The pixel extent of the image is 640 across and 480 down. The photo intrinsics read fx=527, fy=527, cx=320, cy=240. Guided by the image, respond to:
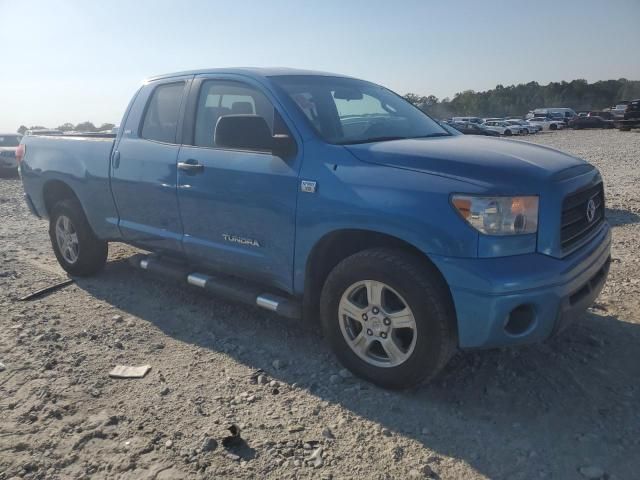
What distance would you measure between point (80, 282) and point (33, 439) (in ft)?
8.98

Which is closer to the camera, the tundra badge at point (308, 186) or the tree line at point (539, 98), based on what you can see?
the tundra badge at point (308, 186)

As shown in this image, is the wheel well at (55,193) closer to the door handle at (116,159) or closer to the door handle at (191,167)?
the door handle at (116,159)

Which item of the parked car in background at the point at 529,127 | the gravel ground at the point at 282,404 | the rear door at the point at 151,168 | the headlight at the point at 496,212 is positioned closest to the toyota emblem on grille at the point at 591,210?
the headlight at the point at 496,212

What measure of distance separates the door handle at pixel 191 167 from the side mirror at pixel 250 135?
0.48m

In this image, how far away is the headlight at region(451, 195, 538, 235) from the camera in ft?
8.75

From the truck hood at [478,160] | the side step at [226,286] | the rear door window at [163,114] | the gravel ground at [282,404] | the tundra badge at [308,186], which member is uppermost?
the rear door window at [163,114]

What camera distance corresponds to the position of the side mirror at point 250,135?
3309mm

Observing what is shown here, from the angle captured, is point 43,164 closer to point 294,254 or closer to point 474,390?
point 294,254

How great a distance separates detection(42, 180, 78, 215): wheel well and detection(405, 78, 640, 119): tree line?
69700 millimetres

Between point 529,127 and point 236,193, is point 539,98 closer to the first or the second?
point 529,127

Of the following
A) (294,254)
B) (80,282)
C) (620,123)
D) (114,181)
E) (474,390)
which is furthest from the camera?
(620,123)

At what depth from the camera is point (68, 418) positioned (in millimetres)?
2938

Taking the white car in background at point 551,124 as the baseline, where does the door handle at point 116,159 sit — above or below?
below

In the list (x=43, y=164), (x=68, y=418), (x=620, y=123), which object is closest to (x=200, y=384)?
(x=68, y=418)
